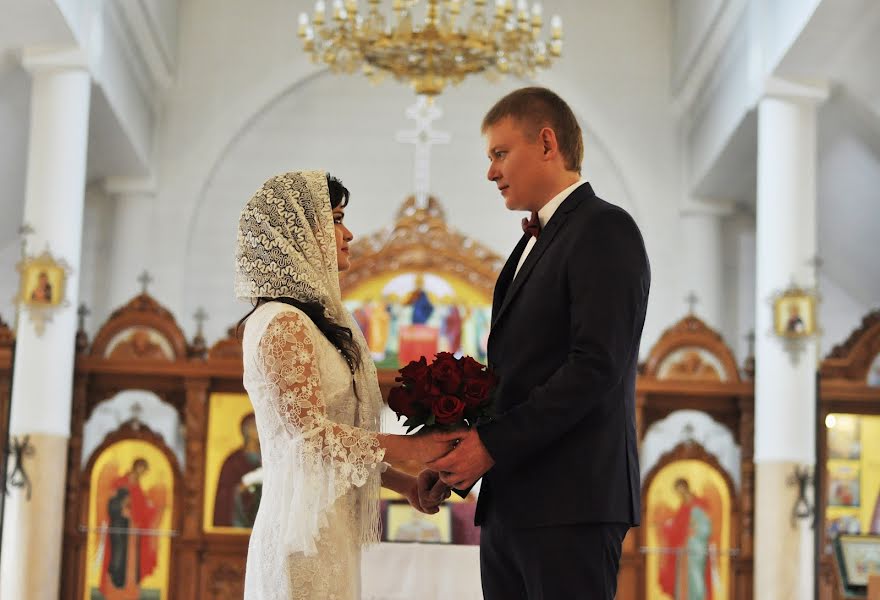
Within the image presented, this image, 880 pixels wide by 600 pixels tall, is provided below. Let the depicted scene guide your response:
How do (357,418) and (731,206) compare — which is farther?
(731,206)

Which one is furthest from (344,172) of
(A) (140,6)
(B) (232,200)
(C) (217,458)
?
(C) (217,458)

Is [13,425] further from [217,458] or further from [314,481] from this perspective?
[314,481]

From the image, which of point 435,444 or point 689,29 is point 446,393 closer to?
point 435,444

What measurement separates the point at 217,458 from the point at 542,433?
6.44 metres

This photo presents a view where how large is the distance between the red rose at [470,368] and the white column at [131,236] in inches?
441

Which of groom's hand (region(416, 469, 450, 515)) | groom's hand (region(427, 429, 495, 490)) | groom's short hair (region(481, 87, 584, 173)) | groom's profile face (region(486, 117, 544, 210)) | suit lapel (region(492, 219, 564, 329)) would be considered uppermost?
groom's short hair (region(481, 87, 584, 173))

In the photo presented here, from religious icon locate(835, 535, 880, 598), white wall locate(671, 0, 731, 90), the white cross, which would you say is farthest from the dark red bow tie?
the white cross

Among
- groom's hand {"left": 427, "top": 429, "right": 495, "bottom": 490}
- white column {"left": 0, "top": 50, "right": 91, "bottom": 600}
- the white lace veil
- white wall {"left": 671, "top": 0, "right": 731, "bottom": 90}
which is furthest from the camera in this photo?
white wall {"left": 671, "top": 0, "right": 731, "bottom": 90}

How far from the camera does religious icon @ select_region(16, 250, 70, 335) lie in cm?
1000

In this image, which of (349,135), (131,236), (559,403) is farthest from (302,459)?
(349,135)

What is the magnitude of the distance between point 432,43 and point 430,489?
7.02 meters

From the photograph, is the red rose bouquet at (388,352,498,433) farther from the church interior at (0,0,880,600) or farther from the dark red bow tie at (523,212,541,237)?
the church interior at (0,0,880,600)

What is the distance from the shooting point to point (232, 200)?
48.9 feet

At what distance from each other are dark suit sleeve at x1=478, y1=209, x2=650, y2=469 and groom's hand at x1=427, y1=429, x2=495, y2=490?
0.11ft
